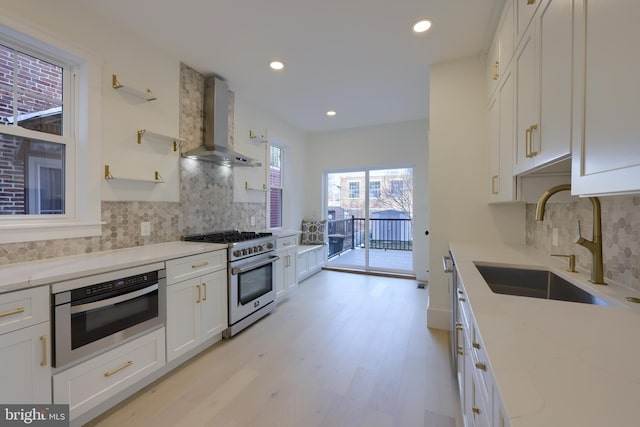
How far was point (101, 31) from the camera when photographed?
2.14 meters

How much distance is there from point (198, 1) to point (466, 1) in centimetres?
200

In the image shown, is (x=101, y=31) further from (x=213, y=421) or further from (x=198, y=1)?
(x=213, y=421)

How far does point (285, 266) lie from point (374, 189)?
2.48m

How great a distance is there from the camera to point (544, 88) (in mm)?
1275

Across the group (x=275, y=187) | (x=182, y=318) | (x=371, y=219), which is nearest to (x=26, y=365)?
(x=182, y=318)

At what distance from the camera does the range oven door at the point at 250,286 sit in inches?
102

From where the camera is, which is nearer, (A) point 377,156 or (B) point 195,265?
(B) point 195,265

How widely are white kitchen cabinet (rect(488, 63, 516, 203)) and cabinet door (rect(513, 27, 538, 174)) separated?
13 centimetres

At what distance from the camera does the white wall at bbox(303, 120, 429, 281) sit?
15.1 ft

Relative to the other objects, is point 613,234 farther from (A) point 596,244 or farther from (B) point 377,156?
(B) point 377,156

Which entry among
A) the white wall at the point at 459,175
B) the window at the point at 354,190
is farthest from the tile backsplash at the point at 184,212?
the white wall at the point at 459,175

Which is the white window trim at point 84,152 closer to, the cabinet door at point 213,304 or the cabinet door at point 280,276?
the cabinet door at point 213,304

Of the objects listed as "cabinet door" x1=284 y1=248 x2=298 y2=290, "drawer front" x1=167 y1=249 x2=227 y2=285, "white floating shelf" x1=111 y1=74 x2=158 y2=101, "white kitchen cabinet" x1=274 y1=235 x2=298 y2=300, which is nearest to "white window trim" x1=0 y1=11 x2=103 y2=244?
"white floating shelf" x1=111 y1=74 x2=158 y2=101

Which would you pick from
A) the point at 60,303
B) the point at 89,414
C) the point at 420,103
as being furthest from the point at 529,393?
the point at 420,103
